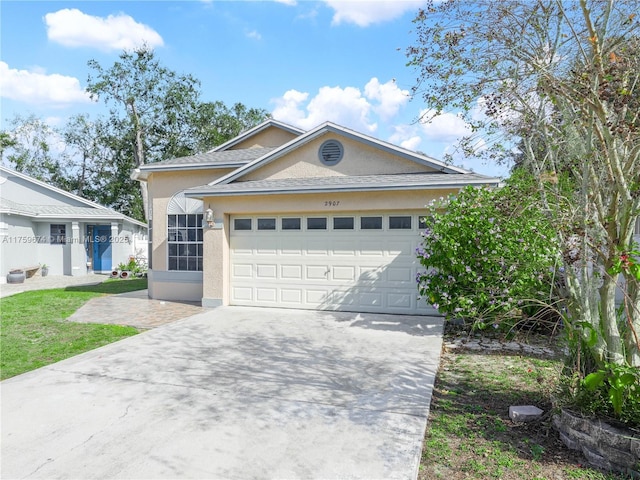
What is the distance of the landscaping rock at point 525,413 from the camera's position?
435cm

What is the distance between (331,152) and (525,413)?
838cm

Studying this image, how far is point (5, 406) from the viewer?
15.9ft

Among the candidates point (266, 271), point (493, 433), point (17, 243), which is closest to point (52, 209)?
point (17, 243)

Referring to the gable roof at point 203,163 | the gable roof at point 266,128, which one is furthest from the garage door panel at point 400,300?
the gable roof at point 266,128

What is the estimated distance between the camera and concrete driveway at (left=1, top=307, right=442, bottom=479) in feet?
11.9

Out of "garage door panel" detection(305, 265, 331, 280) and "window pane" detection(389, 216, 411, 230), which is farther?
"garage door panel" detection(305, 265, 331, 280)

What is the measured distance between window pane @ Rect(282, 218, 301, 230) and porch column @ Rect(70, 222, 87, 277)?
636 inches

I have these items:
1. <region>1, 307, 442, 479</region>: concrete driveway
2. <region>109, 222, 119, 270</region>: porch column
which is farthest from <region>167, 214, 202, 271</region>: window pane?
<region>109, 222, 119, 270</region>: porch column

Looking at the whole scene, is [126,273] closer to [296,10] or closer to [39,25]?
[39,25]

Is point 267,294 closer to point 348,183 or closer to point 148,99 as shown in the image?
point 348,183

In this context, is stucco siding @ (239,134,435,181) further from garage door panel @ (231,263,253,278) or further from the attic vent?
garage door panel @ (231,263,253,278)

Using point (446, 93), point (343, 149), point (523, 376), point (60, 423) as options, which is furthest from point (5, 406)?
point (343, 149)

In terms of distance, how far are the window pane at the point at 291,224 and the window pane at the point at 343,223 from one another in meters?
1.03

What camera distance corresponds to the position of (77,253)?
2248 cm
